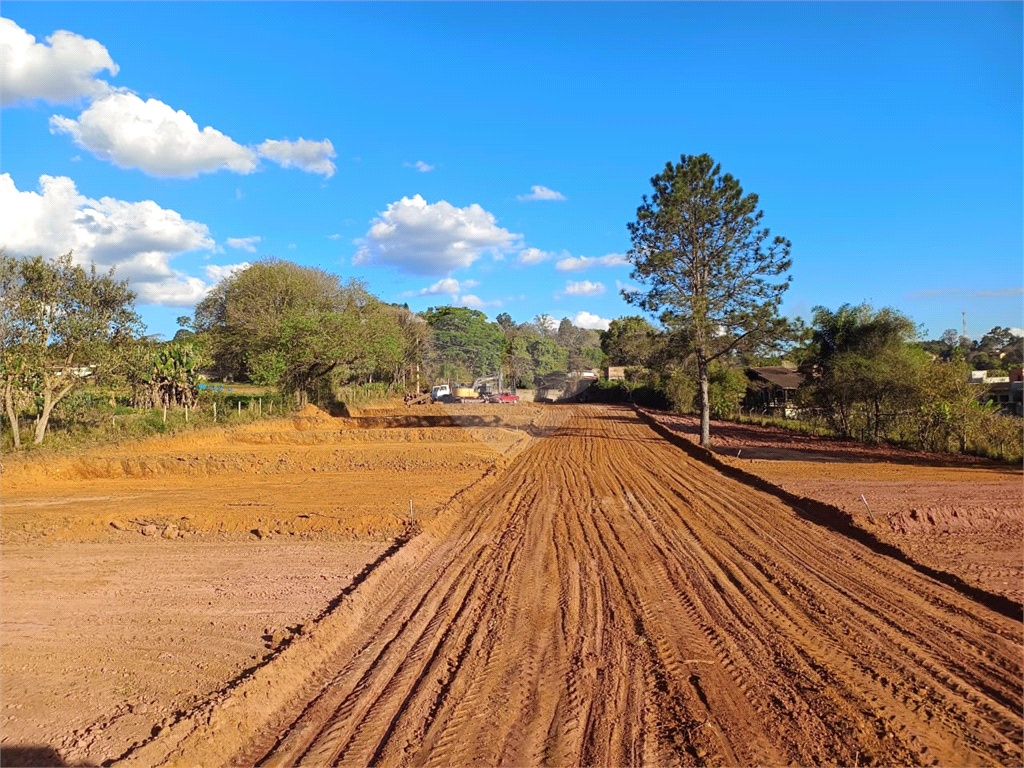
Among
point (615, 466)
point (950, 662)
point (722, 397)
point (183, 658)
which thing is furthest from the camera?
point (722, 397)

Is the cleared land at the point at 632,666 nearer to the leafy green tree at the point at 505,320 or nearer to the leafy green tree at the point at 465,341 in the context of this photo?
the leafy green tree at the point at 465,341

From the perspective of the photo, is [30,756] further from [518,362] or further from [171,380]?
[518,362]

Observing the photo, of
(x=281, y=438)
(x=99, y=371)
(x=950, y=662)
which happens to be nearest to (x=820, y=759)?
(x=950, y=662)

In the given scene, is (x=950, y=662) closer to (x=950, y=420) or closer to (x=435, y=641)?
(x=435, y=641)

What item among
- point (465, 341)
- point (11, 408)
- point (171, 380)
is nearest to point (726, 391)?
point (171, 380)

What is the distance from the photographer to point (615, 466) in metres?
17.1

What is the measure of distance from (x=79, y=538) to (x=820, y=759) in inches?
446

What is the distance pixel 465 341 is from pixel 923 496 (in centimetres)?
7598

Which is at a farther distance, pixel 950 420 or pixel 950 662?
pixel 950 420

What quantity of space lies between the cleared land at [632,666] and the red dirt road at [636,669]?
19mm

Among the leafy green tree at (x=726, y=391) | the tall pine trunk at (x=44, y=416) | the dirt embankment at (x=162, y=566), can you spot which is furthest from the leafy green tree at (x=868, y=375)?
the tall pine trunk at (x=44, y=416)

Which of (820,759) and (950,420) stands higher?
(950,420)

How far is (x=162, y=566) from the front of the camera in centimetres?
806

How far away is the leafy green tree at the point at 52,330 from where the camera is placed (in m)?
17.1
